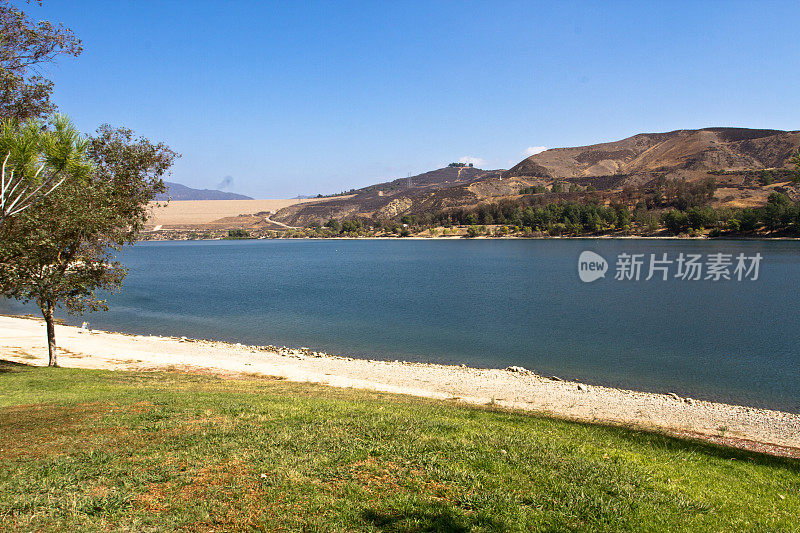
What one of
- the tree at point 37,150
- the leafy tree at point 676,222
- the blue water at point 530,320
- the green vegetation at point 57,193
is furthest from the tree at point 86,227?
the leafy tree at point 676,222

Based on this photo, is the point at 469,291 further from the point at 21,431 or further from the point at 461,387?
the point at 21,431

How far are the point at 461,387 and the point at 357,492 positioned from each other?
12.4 metres

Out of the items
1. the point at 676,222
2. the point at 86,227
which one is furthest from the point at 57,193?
the point at 676,222

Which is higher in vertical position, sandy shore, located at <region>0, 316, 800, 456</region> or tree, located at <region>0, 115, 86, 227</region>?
tree, located at <region>0, 115, 86, 227</region>

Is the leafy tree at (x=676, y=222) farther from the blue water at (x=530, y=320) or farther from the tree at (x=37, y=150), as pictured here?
the tree at (x=37, y=150)

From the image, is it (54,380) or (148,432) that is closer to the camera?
(148,432)

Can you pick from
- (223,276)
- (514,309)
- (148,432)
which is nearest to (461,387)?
(148,432)

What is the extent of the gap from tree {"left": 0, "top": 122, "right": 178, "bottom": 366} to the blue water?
43.6ft

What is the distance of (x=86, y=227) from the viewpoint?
13.9 m

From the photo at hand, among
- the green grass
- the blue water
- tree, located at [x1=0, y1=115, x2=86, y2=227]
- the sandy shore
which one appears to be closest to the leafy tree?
the blue water

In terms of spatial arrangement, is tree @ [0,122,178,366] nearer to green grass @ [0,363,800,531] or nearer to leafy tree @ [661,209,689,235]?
green grass @ [0,363,800,531]

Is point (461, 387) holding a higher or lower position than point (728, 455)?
lower

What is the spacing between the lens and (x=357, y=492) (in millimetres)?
5957

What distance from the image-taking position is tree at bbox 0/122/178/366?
12.8m
